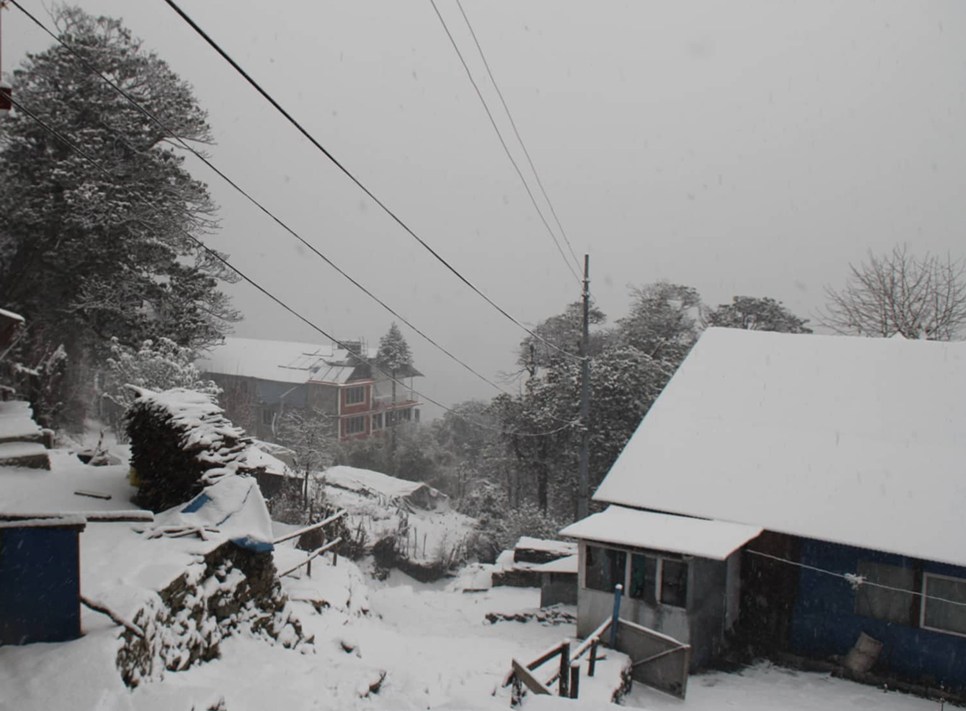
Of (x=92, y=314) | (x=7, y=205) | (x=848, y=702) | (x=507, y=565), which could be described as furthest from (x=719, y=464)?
(x=7, y=205)

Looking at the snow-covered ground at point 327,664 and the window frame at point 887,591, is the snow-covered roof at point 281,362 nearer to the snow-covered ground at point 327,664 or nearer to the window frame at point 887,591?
the snow-covered ground at point 327,664

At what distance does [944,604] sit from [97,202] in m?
22.4

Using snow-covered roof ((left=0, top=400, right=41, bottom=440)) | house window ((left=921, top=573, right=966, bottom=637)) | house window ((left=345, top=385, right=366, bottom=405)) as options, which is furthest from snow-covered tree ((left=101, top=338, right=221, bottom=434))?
house window ((left=345, top=385, right=366, bottom=405))

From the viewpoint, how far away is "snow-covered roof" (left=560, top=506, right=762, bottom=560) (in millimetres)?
11914

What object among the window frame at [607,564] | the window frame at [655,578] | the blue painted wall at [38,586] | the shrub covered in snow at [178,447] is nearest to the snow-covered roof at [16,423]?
the shrub covered in snow at [178,447]

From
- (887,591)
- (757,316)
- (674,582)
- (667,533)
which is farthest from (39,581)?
(757,316)

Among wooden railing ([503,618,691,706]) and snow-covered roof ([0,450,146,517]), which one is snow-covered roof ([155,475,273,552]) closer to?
snow-covered roof ([0,450,146,517])

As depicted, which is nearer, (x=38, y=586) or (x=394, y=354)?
(x=38, y=586)

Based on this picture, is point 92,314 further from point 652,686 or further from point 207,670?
point 652,686

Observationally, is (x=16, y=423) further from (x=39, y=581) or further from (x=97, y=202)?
(x=97, y=202)

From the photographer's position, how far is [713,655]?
13.0m

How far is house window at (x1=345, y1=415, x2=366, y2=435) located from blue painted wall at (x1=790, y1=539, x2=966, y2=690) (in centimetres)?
3452

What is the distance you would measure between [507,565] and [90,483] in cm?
1266

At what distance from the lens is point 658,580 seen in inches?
502
